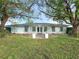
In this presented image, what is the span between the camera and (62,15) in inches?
1455

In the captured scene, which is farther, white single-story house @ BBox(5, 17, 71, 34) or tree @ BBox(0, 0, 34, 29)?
white single-story house @ BBox(5, 17, 71, 34)

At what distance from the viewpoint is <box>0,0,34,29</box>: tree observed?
2305 centimetres

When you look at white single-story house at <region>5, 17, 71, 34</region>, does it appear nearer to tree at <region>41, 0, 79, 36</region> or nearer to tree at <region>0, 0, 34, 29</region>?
tree at <region>41, 0, 79, 36</region>

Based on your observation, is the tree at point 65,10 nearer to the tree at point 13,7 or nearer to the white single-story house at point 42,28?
the tree at point 13,7

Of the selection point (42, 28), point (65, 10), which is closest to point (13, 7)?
point (65, 10)

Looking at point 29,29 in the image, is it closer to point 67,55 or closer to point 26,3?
point 26,3

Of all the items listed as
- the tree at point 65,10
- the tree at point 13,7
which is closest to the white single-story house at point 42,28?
the tree at point 65,10

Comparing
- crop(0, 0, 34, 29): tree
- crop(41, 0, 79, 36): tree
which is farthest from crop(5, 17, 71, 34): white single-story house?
crop(0, 0, 34, 29): tree

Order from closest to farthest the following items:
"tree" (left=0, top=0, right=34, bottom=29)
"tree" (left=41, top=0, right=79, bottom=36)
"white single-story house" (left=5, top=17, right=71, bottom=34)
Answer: "tree" (left=0, top=0, right=34, bottom=29) < "tree" (left=41, top=0, right=79, bottom=36) < "white single-story house" (left=5, top=17, right=71, bottom=34)

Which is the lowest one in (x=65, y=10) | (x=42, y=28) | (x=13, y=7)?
(x=42, y=28)

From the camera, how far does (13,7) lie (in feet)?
78.2

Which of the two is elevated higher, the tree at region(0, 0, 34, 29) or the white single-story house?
the tree at region(0, 0, 34, 29)

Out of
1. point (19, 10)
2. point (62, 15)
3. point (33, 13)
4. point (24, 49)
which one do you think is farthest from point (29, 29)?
point (24, 49)

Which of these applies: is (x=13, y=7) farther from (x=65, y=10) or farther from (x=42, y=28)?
(x=42, y=28)
